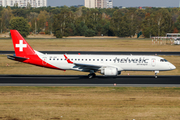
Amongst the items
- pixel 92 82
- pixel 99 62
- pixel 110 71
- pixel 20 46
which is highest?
pixel 20 46

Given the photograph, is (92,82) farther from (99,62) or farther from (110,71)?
(99,62)

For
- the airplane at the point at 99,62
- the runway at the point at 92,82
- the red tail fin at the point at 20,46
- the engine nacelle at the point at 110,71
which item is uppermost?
the red tail fin at the point at 20,46

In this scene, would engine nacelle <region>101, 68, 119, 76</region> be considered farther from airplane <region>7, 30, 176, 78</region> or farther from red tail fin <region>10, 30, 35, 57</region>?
red tail fin <region>10, 30, 35, 57</region>

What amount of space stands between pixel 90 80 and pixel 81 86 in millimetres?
4769

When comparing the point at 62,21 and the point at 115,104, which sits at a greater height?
the point at 62,21

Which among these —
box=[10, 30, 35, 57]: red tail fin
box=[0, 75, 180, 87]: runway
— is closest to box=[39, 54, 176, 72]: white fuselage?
box=[0, 75, 180, 87]: runway

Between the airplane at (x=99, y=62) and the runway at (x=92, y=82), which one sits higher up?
the airplane at (x=99, y=62)

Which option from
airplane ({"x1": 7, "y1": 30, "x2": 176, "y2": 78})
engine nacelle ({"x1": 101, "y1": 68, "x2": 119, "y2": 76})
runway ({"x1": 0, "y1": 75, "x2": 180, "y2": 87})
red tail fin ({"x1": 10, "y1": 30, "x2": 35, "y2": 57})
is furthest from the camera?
red tail fin ({"x1": 10, "y1": 30, "x2": 35, "y2": 57})

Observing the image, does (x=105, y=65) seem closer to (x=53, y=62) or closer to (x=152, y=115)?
(x=53, y=62)

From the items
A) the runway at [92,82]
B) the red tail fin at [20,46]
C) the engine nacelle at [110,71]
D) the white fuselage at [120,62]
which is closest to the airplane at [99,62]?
the white fuselage at [120,62]

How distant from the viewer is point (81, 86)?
105 feet

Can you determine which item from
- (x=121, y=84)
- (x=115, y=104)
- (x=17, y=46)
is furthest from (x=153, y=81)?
(x=17, y=46)

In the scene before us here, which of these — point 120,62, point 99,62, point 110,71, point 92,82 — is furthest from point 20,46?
point 120,62

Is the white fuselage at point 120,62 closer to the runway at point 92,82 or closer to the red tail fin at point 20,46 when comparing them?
the runway at point 92,82
